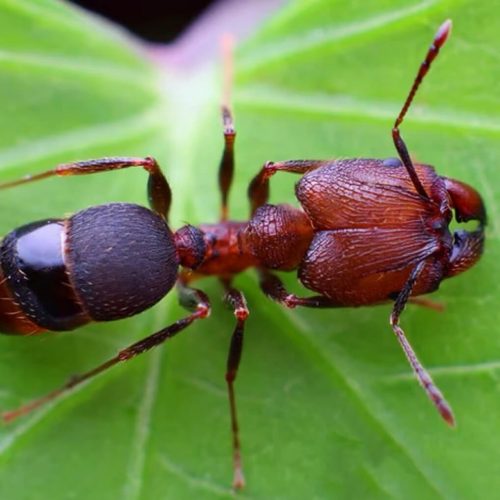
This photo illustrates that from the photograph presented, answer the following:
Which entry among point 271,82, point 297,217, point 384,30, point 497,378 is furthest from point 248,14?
point 497,378

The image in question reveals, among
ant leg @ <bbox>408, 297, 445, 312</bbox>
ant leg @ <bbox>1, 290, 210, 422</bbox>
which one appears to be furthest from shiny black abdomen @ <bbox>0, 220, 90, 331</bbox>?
ant leg @ <bbox>408, 297, 445, 312</bbox>

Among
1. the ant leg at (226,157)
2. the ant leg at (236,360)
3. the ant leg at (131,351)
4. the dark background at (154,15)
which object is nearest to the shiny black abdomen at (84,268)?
the ant leg at (131,351)

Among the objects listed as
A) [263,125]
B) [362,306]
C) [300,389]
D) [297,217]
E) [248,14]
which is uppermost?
[248,14]

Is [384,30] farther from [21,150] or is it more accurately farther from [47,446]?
[47,446]

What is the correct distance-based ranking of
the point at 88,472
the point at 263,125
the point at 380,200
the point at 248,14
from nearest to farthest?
the point at 380,200 < the point at 88,472 < the point at 263,125 < the point at 248,14

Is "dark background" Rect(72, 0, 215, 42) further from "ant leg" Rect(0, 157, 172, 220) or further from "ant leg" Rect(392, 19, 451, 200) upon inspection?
"ant leg" Rect(392, 19, 451, 200)

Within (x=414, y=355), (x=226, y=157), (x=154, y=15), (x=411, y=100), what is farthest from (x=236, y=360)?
(x=154, y=15)

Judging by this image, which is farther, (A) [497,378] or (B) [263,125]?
(B) [263,125]
